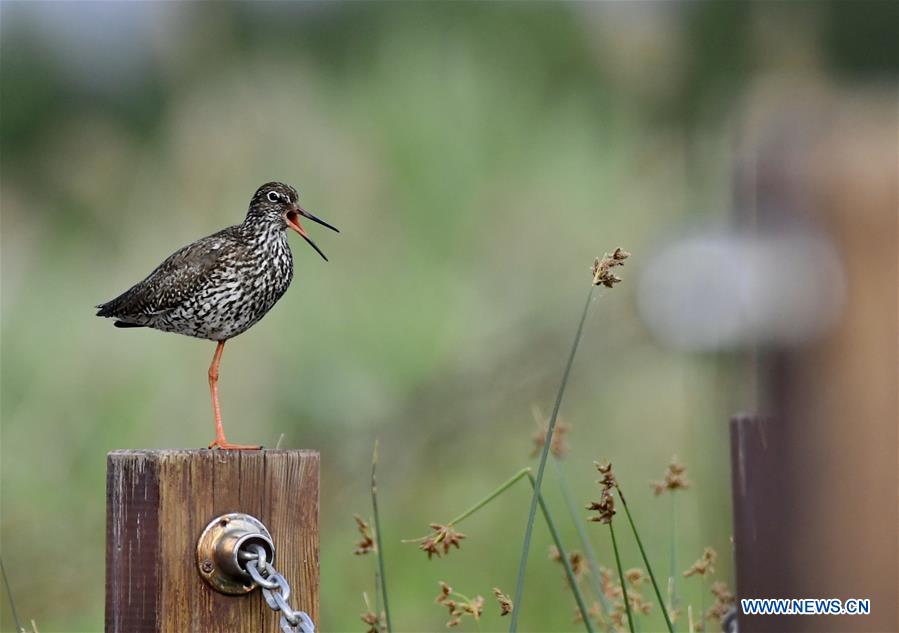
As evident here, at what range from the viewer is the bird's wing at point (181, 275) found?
2857 mm

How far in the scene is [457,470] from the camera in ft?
18.1

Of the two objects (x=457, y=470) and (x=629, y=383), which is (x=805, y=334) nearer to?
(x=457, y=470)

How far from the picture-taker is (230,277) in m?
2.84

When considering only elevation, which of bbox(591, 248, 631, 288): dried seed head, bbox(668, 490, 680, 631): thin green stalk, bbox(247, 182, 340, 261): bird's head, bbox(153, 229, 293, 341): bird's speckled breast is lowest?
bbox(668, 490, 680, 631): thin green stalk

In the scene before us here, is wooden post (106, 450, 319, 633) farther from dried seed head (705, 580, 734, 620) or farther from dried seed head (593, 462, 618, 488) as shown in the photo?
dried seed head (705, 580, 734, 620)

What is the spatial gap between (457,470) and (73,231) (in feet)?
7.79

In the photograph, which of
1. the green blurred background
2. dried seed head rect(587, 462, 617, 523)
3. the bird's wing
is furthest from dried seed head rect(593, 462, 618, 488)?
the green blurred background

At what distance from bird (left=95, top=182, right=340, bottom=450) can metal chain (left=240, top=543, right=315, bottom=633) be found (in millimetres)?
909

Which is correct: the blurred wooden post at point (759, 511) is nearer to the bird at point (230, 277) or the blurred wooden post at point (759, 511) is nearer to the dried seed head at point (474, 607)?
the dried seed head at point (474, 607)

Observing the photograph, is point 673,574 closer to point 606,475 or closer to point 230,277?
point 606,475

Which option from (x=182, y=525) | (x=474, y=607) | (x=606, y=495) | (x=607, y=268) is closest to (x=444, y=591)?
(x=474, y=607)

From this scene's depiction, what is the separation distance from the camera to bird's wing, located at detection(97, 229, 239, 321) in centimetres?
286

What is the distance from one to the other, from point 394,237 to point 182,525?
4429 mm

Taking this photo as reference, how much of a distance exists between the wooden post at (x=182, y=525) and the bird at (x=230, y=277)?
848mm
